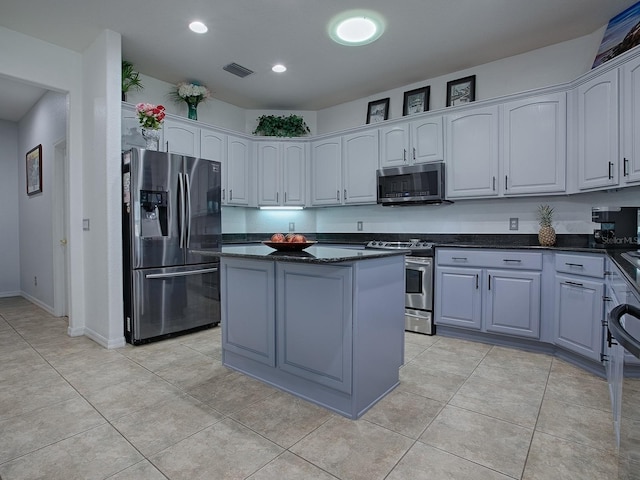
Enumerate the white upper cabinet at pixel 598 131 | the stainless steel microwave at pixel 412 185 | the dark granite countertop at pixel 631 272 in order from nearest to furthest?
the dark granite countertop at pixel 631 272, the white upper cabinet at pixel 598 131, the stainless steel microwave at pixel 412 185

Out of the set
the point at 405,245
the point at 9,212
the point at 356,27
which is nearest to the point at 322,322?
the point at 405,245

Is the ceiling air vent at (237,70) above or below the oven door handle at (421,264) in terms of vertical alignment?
above

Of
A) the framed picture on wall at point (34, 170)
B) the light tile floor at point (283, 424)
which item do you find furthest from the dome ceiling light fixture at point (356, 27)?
the framed picture on wall at point (34, 170)

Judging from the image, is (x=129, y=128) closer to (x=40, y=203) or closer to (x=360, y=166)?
(x=40, y=203)

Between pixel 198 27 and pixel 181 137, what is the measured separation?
1258mm

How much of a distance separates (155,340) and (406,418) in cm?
248

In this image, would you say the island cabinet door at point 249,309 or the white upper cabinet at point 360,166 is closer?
the island cabinet door at point 249,309

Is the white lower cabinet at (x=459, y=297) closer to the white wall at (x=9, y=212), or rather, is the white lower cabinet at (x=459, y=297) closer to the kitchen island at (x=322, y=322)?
the kitchen island at (x=322, y=322)

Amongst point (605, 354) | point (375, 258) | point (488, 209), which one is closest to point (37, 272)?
point (375, 258)

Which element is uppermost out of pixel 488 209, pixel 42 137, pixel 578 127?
pixel 42 137

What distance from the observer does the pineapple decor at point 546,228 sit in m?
3.13

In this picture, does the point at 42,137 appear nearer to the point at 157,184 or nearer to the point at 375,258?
the point at 157,184

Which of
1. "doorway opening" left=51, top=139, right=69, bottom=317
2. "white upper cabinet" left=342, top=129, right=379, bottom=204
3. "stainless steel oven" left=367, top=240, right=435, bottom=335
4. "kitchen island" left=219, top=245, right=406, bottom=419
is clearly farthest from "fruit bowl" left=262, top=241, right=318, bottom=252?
→ "doorway opening" left=51, top=139, right=69, bottom=317

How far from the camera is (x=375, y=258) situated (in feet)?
6.48
